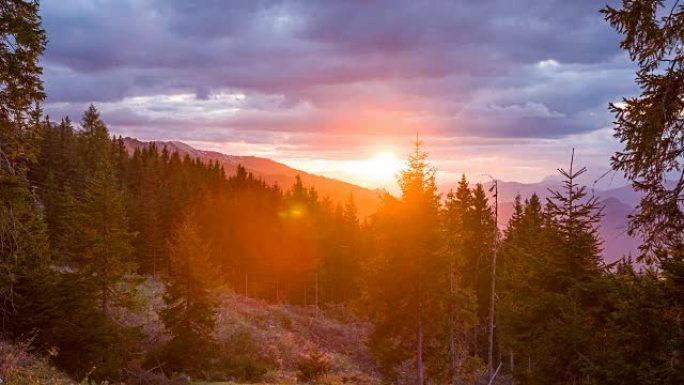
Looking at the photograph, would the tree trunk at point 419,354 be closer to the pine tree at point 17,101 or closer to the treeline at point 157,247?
the treeline at point 157,247

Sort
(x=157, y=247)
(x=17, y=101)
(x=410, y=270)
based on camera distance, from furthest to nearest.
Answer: (x=157, y=247), (x=410, y=270), (x=17, y=101)

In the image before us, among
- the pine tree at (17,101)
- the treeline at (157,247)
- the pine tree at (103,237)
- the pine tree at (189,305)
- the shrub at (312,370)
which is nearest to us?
the pine tree at (17,101)

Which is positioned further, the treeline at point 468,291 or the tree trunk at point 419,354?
the tree trunk at point 419,354

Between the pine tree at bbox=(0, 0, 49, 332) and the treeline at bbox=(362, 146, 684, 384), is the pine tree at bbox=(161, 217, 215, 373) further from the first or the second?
the pine tree at bbox=(0, 0, 49, 332)

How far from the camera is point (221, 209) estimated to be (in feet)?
270

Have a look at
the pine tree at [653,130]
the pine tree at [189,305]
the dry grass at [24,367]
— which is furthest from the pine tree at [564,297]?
the dry grass at [24,367]

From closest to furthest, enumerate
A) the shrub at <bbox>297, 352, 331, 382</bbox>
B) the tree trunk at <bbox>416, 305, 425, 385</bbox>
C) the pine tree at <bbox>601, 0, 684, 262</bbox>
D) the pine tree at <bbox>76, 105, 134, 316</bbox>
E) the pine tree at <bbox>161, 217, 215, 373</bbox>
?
the pine tree at <bbox>601, 0, 684, 262</bbox>, the tree trunk at <bbox>416, 305, 425, 385</bbox>, the pine tree at <bbox>161, 217, 215, 373</bbox>, the pine tree at <bbox>76, 105, 134, 316</bbox>, the shrub at <bbox>297, 352, 331, 382</bbox>

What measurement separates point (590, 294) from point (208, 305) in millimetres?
18546

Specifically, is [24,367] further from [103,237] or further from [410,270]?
[410,270]

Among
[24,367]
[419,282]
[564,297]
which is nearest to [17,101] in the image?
[24,367]

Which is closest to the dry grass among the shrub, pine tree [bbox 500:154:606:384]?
the shrub

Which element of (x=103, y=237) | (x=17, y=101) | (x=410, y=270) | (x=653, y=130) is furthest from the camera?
(x=103, y=237)

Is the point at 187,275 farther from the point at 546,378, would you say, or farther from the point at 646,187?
the point at 646,187

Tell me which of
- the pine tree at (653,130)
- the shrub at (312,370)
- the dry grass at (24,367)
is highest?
the pine tree at (653,130)
